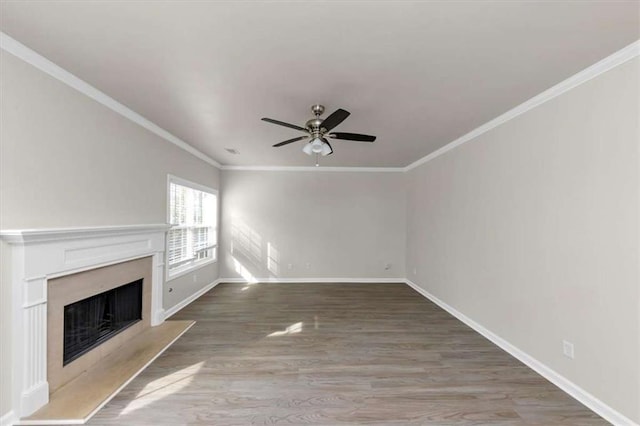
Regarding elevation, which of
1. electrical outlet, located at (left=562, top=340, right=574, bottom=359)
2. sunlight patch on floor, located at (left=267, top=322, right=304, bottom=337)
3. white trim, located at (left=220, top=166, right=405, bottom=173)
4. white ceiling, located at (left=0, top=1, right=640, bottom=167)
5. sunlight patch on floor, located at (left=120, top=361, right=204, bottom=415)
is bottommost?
sunlight patch on floor, located at (left=267, top=322, right=304, bottom=337)

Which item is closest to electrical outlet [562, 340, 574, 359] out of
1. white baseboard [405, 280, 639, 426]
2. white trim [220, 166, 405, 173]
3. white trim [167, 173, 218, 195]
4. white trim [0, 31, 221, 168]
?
white baseboard [405, 280, 639, 426]

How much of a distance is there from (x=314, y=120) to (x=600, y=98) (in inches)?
90.3

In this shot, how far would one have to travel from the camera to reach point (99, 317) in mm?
2740

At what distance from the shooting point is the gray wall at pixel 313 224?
594 cm

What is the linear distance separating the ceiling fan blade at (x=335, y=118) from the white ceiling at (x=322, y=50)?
0.72ft

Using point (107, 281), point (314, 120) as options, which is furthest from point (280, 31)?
point (107, 281)

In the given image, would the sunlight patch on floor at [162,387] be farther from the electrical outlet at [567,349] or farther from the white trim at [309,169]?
the white trim at [309,169]

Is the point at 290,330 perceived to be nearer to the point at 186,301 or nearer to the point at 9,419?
the point at 186,301

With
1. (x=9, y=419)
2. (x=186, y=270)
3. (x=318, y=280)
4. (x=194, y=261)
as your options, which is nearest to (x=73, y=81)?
(x=9, y=419)

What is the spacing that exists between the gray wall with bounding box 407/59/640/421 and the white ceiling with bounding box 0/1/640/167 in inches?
15.4

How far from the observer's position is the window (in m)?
4.14

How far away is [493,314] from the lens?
3.16 meters

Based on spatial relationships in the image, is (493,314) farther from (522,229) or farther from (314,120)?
(314,120)

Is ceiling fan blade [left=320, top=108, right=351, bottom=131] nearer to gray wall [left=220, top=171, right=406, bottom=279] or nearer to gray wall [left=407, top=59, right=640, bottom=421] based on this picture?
gray wall [left=407, top=59, right=640, bottom=421]
